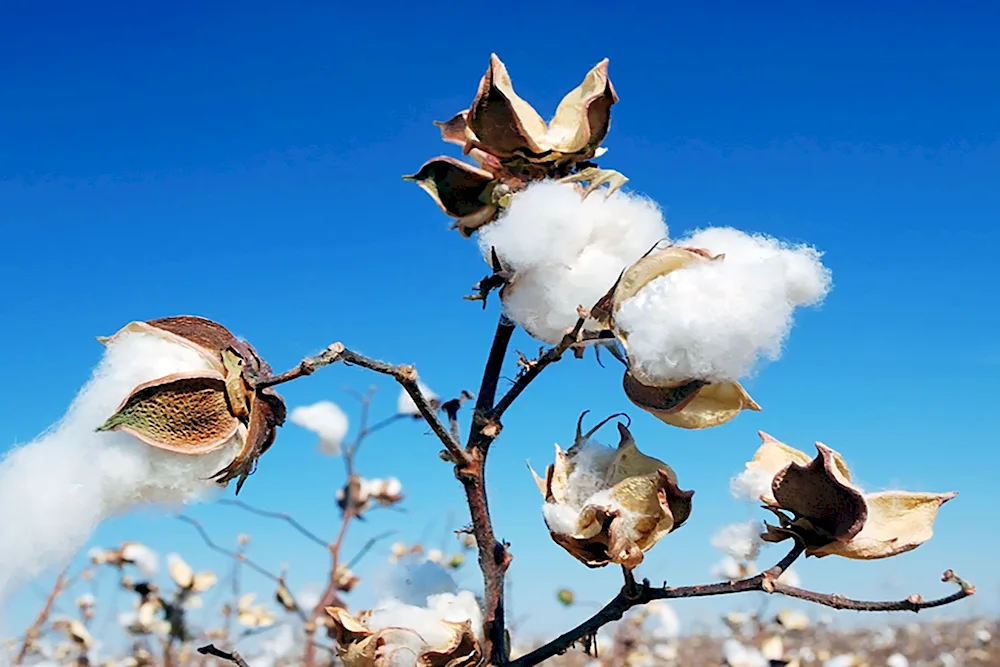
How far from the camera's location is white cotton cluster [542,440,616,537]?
920 mm

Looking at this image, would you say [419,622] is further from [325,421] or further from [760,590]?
[325,421]

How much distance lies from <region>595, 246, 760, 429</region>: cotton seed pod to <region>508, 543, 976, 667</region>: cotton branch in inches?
6.5

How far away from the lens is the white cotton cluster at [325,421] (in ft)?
11.5

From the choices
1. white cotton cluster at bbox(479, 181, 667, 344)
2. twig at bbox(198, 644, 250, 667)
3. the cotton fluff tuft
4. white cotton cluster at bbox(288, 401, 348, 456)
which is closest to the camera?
the cotton fluff tuft

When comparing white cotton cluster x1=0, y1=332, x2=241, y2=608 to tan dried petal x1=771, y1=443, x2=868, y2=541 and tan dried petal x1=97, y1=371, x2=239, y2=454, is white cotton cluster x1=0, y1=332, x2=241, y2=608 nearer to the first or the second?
tan dried petal x1=97, y1=371, x2=239, y2=454

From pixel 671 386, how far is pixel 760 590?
23 centimetres

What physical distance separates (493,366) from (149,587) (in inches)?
115

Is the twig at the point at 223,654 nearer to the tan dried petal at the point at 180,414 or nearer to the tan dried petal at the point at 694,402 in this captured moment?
the tan dried petal at the point at 180,414

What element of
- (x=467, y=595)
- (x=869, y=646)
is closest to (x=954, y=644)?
(x=869, y=646)

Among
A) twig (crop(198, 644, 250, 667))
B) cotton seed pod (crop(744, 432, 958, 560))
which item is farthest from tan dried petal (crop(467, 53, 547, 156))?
twig (crop(198, 644, 250, 667))

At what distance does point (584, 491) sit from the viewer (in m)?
0.95

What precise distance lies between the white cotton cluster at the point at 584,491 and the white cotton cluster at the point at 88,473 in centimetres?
33

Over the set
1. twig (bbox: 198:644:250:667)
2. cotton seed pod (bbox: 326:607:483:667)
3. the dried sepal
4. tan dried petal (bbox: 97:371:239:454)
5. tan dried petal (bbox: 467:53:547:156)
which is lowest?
cotton seed pod (bbox: 326:607:483:667)

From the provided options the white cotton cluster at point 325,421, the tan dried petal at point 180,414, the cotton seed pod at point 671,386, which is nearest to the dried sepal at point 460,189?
the cotton seed pod at point 671,386
